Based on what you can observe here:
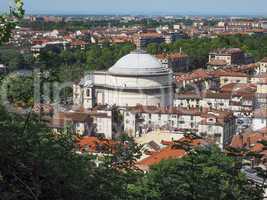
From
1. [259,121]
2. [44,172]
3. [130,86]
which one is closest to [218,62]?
[130,86]

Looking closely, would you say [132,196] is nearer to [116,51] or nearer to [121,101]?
[121,101]

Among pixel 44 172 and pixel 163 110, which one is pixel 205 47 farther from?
pixel 44 172

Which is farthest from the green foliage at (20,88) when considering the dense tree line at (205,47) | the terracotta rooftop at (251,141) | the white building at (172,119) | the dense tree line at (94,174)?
the dense tree line at (205,47)

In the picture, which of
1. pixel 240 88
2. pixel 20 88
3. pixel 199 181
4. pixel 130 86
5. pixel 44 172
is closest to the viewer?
pixel 44 172

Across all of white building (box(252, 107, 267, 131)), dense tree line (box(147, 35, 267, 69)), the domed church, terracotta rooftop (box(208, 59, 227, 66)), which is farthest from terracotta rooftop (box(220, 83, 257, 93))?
dense tree line (box(147, 35, 267, 69))

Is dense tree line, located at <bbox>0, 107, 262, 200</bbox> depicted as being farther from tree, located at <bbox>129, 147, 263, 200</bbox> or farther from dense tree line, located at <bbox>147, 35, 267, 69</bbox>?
dense tree line, located at <bbox>147, 35, 267, 69</bbox>

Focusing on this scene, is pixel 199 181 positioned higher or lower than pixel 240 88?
higher

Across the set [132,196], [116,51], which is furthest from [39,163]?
[116,51]
